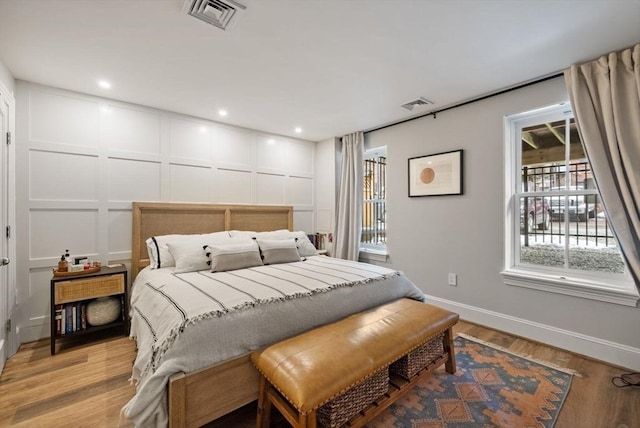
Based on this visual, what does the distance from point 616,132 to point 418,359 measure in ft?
7.32

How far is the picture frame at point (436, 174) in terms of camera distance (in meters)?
3.16

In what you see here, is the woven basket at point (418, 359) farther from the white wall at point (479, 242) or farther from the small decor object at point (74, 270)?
the small decor object at point (74, 270)

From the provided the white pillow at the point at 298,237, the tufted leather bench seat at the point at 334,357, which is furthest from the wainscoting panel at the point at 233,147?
the tufted leather bench seat at the point at 334,357

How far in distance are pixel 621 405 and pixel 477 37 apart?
2.57 metres

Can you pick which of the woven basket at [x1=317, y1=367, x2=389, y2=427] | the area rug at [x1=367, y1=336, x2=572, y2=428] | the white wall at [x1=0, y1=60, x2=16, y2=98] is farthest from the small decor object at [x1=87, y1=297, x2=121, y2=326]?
the area rug at [x1=367, y1=336, x2=572, y2=428]

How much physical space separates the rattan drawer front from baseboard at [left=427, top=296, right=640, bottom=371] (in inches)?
139

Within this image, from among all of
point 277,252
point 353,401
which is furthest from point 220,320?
point 277,252

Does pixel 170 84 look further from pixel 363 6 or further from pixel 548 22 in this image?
pixel 548 22

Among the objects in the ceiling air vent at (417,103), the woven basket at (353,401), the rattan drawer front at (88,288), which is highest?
the ceiling air vent at (417,103)

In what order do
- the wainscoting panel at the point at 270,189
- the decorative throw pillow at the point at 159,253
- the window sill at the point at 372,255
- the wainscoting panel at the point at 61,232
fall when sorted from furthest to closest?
the wainscoting panel at the point at 270,189
the window sill at the point at 372,255
the decorative throw pillow at the point at 159,253
the wainscoting panel at the point at 61,232

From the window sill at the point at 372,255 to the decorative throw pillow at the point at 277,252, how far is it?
1414mm

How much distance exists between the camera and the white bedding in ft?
4.41

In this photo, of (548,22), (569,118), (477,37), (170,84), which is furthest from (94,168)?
(569,118)

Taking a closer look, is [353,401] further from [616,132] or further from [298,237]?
[616,132]
